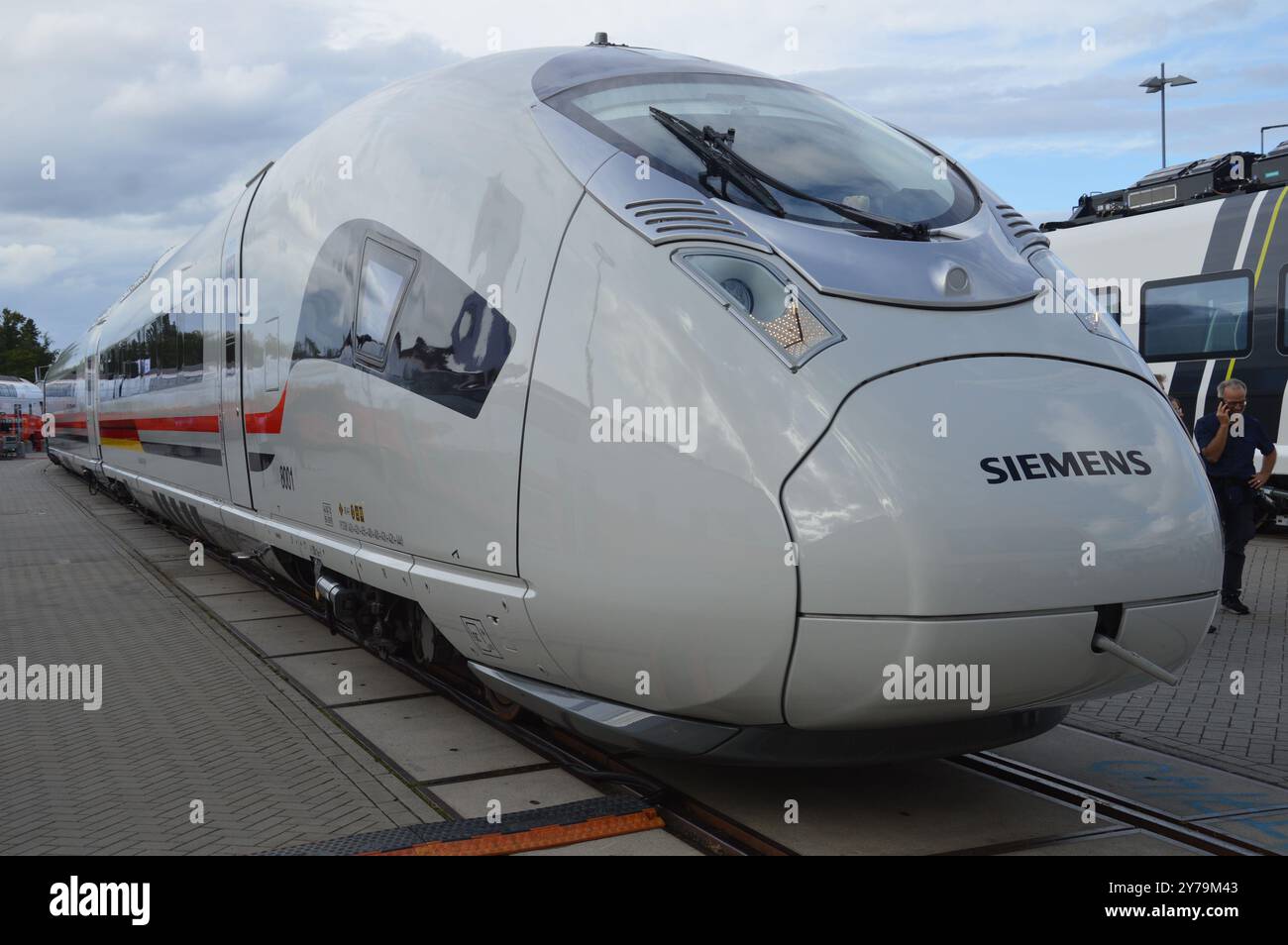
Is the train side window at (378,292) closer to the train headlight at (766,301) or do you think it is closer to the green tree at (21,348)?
the train headlight at (766,301)

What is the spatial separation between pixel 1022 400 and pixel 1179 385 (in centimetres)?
1100

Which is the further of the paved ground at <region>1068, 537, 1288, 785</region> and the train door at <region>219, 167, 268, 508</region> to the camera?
the train door at <region>219, 167, 268, 508</region>

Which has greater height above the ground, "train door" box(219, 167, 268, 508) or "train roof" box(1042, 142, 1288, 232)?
"train roof" box(1042, 142, 1288, 232)

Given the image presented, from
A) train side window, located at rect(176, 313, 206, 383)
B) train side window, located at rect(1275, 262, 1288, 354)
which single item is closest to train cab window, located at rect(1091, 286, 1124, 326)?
train side window, located at rect(1275, 262, 1288, 354)

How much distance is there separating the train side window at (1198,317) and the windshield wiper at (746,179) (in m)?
10.1

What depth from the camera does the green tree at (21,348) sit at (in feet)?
291

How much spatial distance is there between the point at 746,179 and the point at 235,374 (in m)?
4.97

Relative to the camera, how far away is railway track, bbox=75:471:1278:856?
4090 millimetres

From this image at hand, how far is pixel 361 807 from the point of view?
4.66m

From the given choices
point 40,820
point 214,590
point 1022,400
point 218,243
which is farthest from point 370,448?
point 214,590

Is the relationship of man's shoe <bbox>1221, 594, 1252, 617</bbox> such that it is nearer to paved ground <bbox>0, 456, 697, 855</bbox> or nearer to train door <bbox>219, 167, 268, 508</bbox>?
paved ground <bbox>0, 456, 697, 855</bbox>

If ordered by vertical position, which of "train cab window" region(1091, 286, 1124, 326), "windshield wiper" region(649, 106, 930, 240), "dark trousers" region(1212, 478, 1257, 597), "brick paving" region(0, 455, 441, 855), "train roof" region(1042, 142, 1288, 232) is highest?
"train roof" region(1042, 142, 1288, 232)

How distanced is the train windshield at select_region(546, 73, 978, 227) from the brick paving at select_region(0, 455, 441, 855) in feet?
8.73

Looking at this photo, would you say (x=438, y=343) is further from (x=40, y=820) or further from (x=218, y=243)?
(x=218, y=243)
